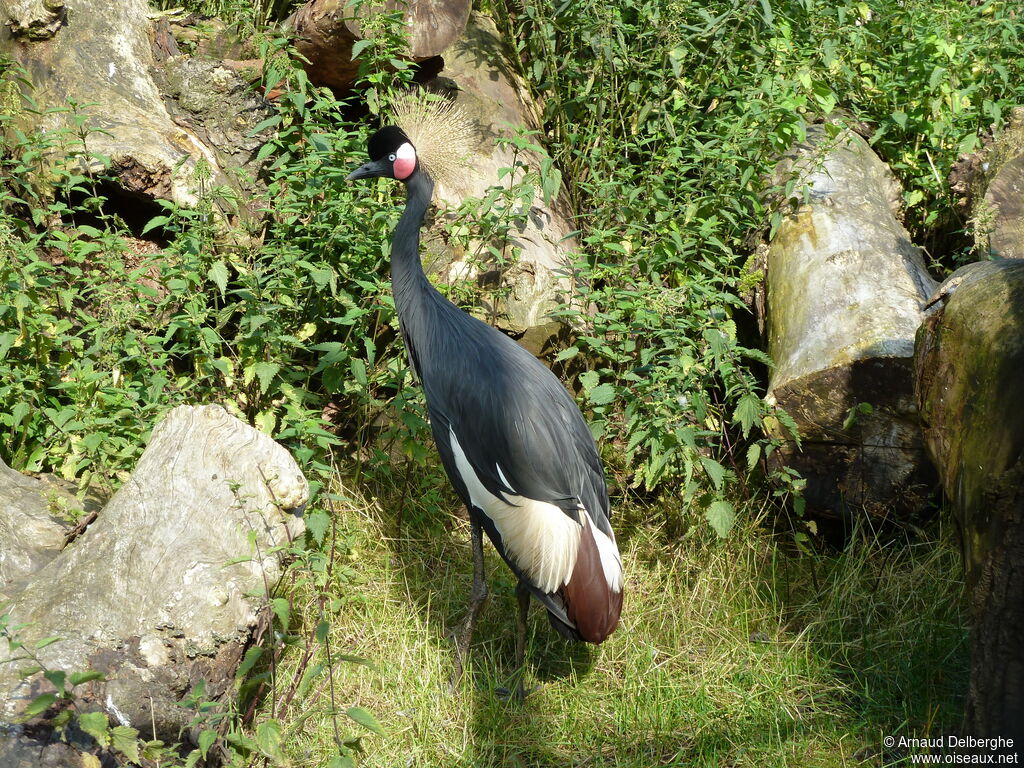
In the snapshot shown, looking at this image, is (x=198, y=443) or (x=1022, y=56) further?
(x=1022, y=56)

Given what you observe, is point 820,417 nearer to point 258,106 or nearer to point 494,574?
point 494,574

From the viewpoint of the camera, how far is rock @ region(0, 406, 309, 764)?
2721 millimetres

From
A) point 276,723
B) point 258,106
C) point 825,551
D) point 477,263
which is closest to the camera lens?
point 276,723

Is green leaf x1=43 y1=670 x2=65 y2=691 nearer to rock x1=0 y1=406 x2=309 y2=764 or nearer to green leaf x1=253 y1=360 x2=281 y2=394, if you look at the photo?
rock x1=0 y1=406 x2=309 y2=764

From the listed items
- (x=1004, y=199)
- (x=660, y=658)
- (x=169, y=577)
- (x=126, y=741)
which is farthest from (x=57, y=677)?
(x=1004, y=199)

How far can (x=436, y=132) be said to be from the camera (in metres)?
3.97

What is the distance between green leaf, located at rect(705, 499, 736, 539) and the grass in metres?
0.24

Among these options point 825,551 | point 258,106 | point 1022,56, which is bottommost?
point 825,551

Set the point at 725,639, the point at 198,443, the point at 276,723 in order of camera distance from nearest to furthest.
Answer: the point at 276,723 < the point at 198,443 < the point at 725,639

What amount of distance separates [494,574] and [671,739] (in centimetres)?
111

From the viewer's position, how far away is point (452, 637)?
3.67m

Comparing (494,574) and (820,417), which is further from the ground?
(820,417)

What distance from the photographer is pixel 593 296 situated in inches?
159

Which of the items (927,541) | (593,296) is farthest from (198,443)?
(927,541)
